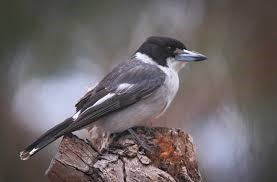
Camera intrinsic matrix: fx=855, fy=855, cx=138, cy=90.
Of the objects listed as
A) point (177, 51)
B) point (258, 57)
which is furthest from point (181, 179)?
point (258, 57)

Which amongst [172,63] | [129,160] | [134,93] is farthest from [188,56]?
[129,160]

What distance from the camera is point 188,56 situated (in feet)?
18.9

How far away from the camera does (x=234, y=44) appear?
7.51 m

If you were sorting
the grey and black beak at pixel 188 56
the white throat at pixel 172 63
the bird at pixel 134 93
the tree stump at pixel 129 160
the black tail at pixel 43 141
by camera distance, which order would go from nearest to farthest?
the tree stump at pixel 129 160, the black tail at pixel 43 141, the bird at pixel 134 93, the grey and black beak at pixel 188 56, the white throat at pixel 172 63

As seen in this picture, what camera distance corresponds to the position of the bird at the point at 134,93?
5.21 m

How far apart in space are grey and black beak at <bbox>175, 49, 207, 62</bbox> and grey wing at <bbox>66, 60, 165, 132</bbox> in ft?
0.61

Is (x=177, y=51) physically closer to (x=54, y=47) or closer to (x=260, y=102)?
(x=260, y=102)

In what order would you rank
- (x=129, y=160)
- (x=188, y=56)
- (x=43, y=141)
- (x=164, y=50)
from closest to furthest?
(x=129, y=160) < (x=43, y=141) < (x=188, y=56) < (x=164, y=50)

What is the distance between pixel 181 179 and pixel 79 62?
9.80ft

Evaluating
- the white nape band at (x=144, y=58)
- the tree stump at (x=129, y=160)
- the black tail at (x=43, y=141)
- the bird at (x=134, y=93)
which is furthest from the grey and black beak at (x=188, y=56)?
the black tail at (x=43, y=141)

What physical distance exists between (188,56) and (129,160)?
1.25 m

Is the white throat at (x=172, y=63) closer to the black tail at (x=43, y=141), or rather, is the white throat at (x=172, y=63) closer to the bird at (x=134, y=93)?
the bird at (x=134, y=93)

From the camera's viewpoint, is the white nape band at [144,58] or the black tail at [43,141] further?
the white nape band at [144,58]

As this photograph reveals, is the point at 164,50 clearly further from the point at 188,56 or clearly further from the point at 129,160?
the point at 129,160
